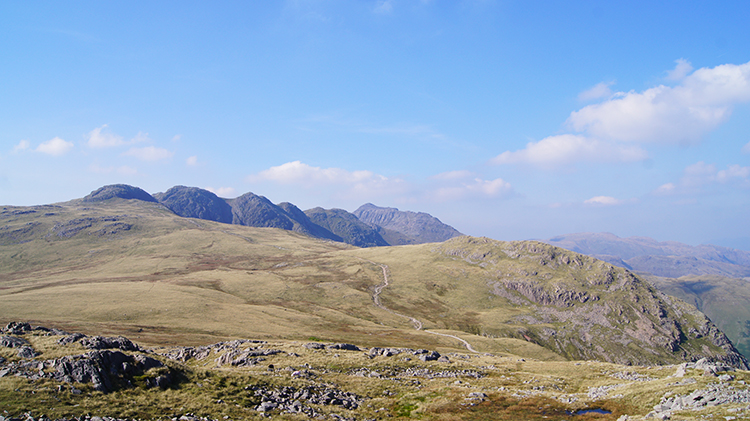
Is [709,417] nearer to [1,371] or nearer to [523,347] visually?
[1,371]

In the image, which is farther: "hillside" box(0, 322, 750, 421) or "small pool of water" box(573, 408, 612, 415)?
"small pool of water" box(573, 408, 612, 415)

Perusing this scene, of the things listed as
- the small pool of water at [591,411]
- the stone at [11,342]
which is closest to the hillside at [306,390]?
the stone at [11,342]

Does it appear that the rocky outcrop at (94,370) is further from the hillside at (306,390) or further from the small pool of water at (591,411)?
the small pool of water at (591,411)

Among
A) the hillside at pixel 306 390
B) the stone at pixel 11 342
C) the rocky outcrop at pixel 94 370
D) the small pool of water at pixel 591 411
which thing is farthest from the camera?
the small pool of water at pixel 591 411

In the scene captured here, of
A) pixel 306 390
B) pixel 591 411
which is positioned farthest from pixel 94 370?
pixel 591 411

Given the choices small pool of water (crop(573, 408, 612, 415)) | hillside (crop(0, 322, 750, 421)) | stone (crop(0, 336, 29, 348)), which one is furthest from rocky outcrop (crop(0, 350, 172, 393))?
small pool of water (crop(573, 408, 612, 415))

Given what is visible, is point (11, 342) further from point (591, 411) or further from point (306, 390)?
point (591, 411)

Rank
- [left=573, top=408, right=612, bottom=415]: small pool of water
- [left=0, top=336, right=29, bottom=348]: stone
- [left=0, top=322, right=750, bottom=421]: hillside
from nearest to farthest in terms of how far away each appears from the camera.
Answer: [left=0, top=322, right=750, bottom=421]: hillside < [left=0, top=336, right=29, bottom=348]: stone < [left=573, top=408, right=612, bottom=415]: small pool of water

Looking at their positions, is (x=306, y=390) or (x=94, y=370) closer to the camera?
(x=94, y=370)

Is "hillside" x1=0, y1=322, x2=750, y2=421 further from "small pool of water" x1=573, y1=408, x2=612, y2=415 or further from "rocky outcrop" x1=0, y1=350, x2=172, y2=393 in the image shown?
"small pool of water" x1=573, y1=408, x2=612, y2=415

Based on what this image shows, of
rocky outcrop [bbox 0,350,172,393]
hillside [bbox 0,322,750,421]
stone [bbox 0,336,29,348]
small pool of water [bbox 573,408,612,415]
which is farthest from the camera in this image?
small pool of water [bbox 573,408,612,415]

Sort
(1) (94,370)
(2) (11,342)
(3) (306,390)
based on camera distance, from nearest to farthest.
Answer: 1. (1) (94,370)
2. (2) (11,342)
3. (3) (306,390)

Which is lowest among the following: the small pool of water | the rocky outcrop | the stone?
the small pool of water

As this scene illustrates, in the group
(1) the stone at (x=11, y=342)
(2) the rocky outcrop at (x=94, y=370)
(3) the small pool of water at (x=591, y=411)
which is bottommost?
(3) the small pool of water at (x=591, y=411)
